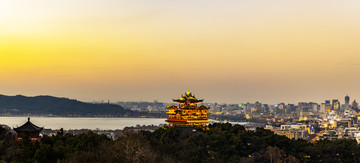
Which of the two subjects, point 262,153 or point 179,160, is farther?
point 262,153

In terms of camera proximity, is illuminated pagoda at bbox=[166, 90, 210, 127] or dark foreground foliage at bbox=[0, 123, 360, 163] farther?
illuminated pagoda at bbox=[166, 90, 210, 127]

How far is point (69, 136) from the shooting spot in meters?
25.8

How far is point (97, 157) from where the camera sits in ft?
59.6

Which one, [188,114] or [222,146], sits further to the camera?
[188,114]

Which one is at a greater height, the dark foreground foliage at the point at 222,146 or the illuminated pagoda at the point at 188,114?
the illuminated pagoda at the point at 188,114

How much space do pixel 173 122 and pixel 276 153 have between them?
417 inches

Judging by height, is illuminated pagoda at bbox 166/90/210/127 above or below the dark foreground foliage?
above

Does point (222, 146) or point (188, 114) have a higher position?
point (188, 114)

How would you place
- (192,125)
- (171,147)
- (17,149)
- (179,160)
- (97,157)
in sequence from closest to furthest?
(97,157)
(17,149)
(179,160)
(171,147)
(192,125)

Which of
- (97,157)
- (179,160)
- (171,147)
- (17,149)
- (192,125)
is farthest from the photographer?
(192,125)

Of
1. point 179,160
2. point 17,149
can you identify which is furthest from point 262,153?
point 17,149

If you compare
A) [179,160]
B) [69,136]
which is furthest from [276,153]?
[69,136]

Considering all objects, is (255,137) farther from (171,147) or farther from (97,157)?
(97,157)

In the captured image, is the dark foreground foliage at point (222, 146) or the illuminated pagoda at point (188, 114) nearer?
the dark foreground foliage at point (222, 146)
